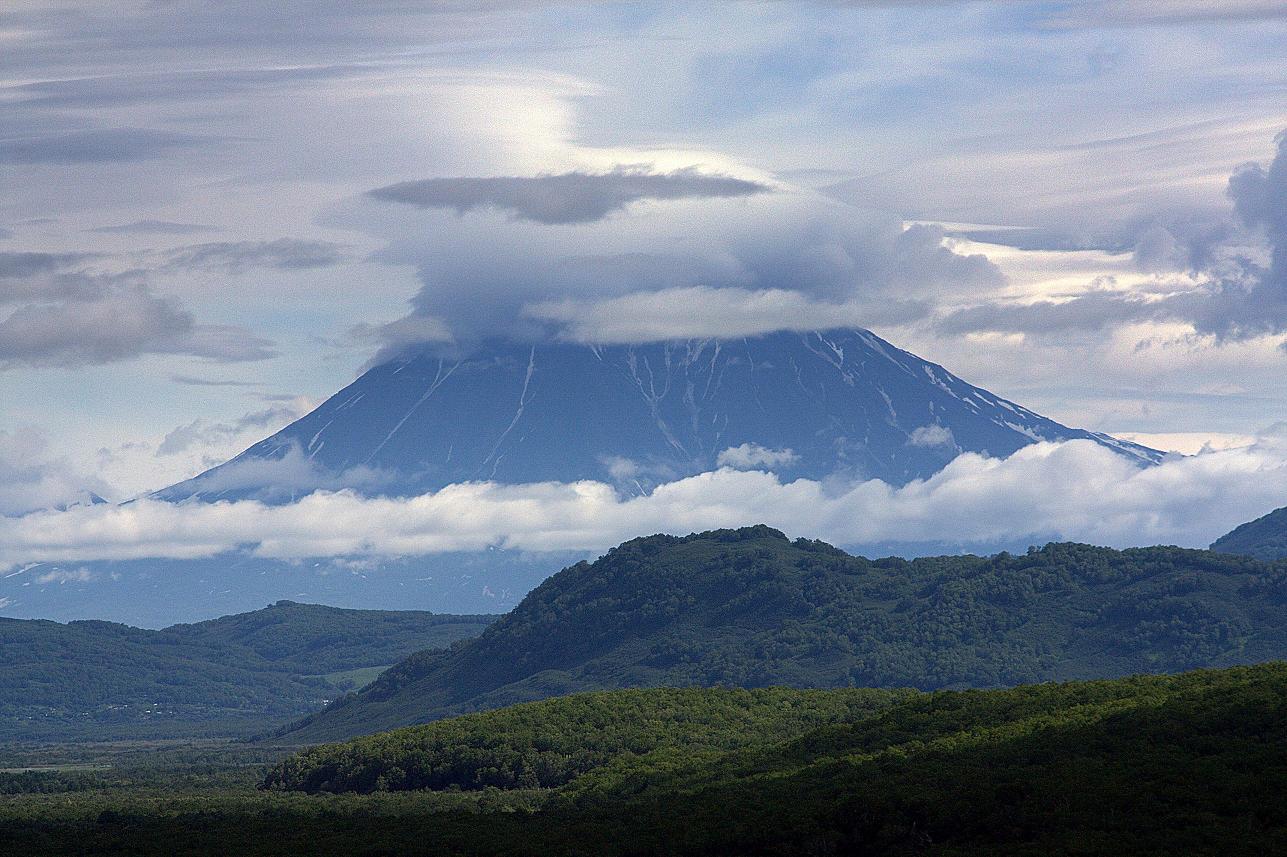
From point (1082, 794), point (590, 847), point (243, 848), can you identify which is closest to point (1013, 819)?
point (1082, 794)

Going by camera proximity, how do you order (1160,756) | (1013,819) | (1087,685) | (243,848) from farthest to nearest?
(1087,685) < (243,848) < (1160,756) < (1013,819)

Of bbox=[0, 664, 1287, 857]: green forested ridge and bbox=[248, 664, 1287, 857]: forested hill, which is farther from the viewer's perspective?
bbox=[0, 664, 1287, 857]: green forested ridge

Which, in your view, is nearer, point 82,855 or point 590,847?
point 590,847

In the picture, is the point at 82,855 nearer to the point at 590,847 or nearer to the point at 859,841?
the point at 590,847

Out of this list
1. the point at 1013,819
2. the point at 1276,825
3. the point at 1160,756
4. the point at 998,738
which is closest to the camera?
the point at 1276,825

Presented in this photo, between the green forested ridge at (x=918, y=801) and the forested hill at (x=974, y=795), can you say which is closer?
the forested hill at (x=974, y=795)

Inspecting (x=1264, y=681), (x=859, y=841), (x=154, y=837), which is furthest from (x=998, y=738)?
(x=154, y=837)

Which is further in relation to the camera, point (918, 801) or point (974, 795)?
point (918, 801)
